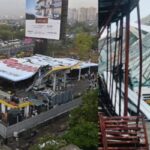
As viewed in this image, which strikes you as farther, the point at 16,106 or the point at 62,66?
the point at 62,66

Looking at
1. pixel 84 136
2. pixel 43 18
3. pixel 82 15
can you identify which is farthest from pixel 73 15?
pixel 84 136

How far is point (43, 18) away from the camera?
8656 millimetres

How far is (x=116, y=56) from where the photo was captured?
58.7 inches

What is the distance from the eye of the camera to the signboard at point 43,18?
8145 mm

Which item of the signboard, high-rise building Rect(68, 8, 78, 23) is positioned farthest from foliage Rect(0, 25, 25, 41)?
high-rise building Rect(68, 8, 78, 23)

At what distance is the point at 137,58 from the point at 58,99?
15.3 ft

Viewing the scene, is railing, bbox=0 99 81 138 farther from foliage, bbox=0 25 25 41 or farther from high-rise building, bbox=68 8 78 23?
foliage, bbox=0 25 25 41

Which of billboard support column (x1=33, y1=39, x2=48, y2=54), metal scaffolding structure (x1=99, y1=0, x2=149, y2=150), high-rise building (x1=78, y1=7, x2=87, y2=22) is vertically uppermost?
high-rise building (x1=78, y1=7, x2=87, y2=22)

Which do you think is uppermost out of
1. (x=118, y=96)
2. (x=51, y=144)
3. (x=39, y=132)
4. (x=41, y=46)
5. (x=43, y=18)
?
(x=43, y=18)

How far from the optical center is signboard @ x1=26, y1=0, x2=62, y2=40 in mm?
8145

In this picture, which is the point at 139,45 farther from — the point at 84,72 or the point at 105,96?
the point at 84,72

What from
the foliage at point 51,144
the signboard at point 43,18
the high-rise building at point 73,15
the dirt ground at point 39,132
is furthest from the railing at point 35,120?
the signboard at point 43,18

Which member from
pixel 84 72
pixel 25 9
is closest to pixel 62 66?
pixel 84 72

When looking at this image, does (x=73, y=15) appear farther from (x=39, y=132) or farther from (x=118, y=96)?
(x=118, y=96)
